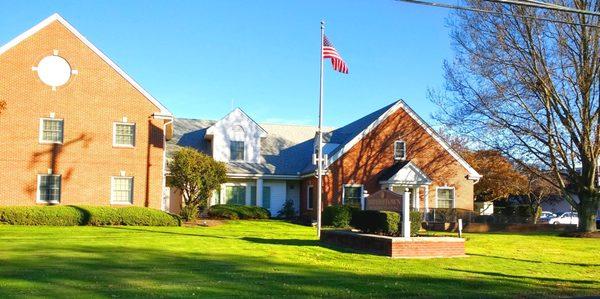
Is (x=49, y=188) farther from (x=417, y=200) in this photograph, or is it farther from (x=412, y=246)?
(x=412, y=246)

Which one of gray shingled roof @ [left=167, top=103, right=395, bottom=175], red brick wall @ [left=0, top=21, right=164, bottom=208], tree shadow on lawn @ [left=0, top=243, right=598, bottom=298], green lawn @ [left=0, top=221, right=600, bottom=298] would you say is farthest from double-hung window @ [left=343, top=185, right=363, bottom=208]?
tree shadow on lawn @ [left=0, top=243, right=598, bottom=298]

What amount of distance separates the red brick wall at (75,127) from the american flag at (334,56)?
36.7ft

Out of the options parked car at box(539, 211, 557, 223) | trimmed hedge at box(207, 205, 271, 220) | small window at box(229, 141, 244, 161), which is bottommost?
parked car at box(539, 211, 557, 223)

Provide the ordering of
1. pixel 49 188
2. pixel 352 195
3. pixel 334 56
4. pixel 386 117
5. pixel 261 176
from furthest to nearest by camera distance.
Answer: pixel 261 176
pixel 386 117
pixel 352 195
pixel 49 188
pixel 334 56

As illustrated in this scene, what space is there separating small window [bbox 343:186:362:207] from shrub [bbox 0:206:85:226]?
1505cm

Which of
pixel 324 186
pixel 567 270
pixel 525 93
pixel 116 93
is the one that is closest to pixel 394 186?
pixel 324 186

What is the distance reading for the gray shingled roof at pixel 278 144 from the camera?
37938 mm

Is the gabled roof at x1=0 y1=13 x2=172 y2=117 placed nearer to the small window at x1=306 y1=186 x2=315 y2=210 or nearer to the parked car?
the small window at x1=306 y1=186 x2=315 y2=210

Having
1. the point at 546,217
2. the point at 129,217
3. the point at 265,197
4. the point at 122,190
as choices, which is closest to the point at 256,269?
the point at 129,217

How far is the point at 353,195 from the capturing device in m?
36.1

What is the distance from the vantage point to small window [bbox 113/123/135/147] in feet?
104

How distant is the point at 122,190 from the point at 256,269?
1979 cm

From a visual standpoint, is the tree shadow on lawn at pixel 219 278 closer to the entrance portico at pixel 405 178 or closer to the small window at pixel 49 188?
the small window at pixel 49 188

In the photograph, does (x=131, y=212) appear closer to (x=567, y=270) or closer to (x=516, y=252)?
(x=516, y=252)
